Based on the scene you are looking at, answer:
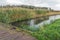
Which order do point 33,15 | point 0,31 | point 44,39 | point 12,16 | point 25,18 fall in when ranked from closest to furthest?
point 44,39
point 0,31
point 12,16
point 25,18
point 33,15

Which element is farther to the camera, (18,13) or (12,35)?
(18,13)

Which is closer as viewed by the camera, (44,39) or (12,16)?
(44,39)

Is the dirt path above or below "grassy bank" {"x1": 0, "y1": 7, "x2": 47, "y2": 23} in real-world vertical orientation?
above

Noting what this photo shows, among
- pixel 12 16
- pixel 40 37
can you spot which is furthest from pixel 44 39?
pixel 12 16

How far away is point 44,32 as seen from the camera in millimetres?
11102

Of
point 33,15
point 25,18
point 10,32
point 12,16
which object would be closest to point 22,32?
point 10,32

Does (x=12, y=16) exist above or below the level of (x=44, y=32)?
below

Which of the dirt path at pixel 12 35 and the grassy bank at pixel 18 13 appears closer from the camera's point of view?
the dirt path at pixel 12 35

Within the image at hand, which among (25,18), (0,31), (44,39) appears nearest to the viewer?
(44,39)

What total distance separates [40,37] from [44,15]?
17827 millimetres

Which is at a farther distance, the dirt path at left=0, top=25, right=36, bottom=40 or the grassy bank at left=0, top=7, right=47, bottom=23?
the grassy bank at left=0, top=7, right=47, bottom=23

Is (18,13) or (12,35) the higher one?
(12,35)

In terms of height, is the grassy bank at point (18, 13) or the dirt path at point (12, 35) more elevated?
the dirt path at point (12, 35)

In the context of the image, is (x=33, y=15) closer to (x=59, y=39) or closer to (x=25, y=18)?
(x=25, y=18)
